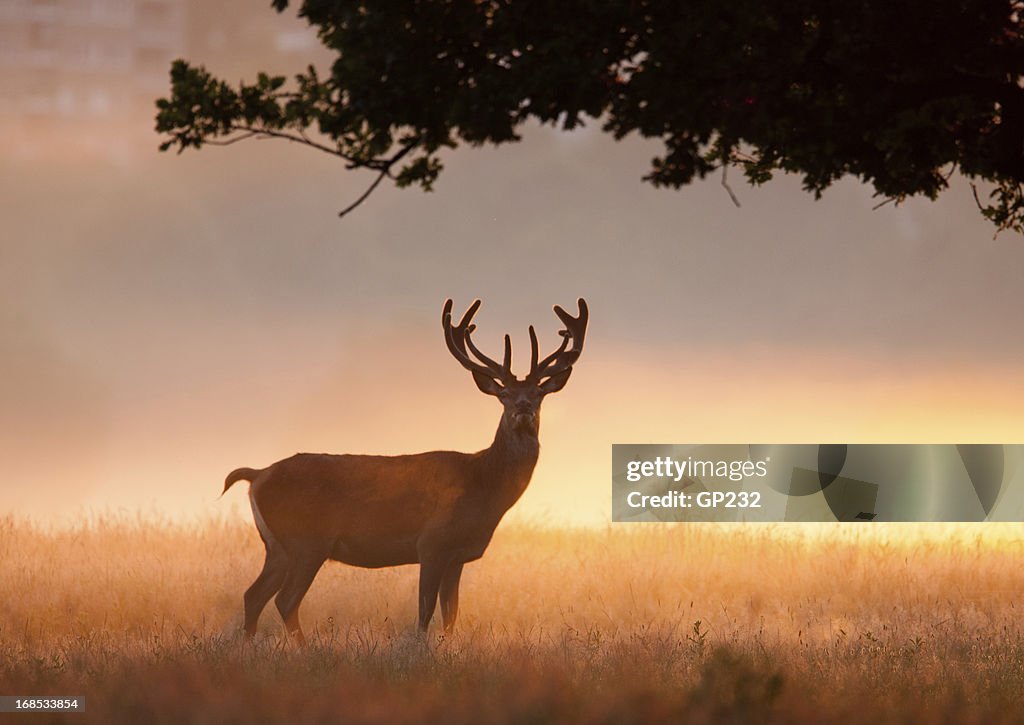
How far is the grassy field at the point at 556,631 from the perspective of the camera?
873cm

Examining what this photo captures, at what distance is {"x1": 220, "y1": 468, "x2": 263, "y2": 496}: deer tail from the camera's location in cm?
1337

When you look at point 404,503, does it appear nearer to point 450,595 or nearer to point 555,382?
point 450,595

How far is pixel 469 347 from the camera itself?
13.5 metres

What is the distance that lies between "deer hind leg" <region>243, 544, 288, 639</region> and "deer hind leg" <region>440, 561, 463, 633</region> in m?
1.46

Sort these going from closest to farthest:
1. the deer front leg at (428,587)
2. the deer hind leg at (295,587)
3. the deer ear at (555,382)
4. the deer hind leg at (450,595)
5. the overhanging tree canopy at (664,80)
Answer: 1. the overhanging tree canopy at (664,80)
2. the deer front leg at (428,587)
3. the deer hind leg at (450,595)
4. the deer hind leg at (295,587)
5. the deer ear at (555,382)

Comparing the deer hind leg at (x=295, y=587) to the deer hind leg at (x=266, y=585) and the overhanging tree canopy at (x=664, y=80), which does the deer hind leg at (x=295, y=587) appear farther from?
the overhanging tree canopy at (x=664, y=80)

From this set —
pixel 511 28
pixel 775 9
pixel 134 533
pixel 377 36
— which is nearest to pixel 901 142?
pixel 775 9

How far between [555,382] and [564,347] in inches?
27.3

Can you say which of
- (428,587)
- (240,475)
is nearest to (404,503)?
(428,587)

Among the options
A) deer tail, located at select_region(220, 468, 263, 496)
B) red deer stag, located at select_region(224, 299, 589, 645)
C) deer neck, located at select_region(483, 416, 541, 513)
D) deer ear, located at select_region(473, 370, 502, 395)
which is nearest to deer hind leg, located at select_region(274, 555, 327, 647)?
red deer stag, located at select_region(224, 299, 589, 645)

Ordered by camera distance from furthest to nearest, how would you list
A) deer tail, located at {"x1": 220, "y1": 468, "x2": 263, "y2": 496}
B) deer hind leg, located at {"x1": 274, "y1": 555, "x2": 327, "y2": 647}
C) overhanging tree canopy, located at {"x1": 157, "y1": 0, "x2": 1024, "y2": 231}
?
deer tail, located at {"x1": 220, "y1": 468, "x2": 263, "y2": 496}
deer hind leg, located at {"x1": 274, "y1": 555, "x2": 327, "y2": 647}
overhanging tree canopy, located at {"x1": 157, "y1": 0, "x2": 1024, "y2": 231}

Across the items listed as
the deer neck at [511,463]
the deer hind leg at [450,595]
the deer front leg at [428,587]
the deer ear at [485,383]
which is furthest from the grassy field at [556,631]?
the deer ear at [485,383]

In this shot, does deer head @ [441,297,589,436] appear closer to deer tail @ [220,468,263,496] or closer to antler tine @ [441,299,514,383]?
antler tine @ [441,299,514,383]

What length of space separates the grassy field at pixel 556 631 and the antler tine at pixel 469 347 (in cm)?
226
